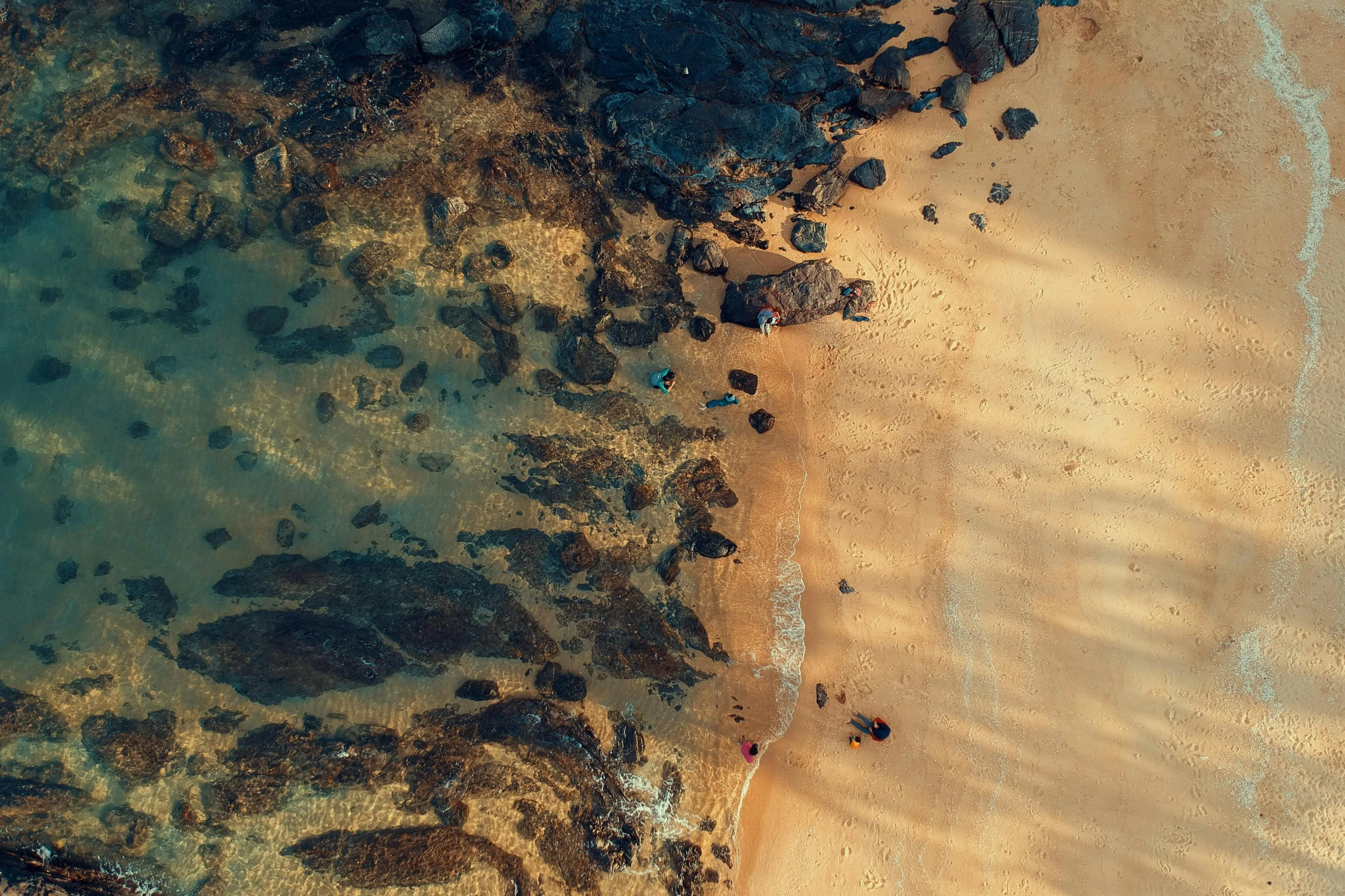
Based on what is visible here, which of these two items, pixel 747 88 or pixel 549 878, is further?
pixel 747 88

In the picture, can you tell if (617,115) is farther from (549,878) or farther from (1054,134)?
(549,878)

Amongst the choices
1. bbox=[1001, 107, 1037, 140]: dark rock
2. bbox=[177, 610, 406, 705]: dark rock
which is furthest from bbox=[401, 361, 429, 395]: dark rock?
bbox=[1001, 107, 1037, 140]: dark rock

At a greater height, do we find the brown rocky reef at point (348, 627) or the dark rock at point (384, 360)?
the dark rock at point (384, 360)

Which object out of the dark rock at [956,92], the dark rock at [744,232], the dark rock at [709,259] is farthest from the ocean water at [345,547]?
the dark rock at [956,92]

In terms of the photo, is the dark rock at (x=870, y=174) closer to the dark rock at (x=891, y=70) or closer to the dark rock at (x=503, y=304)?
the dark rock at (x=891, y=70)

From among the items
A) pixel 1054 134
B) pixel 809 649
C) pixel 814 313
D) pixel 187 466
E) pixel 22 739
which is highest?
pixel 1054 134

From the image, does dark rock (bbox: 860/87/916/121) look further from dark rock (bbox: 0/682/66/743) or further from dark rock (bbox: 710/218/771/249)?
dark rock (bbox: 0/682/66/743)

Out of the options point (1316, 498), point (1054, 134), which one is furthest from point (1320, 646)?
point (1054, 134)
